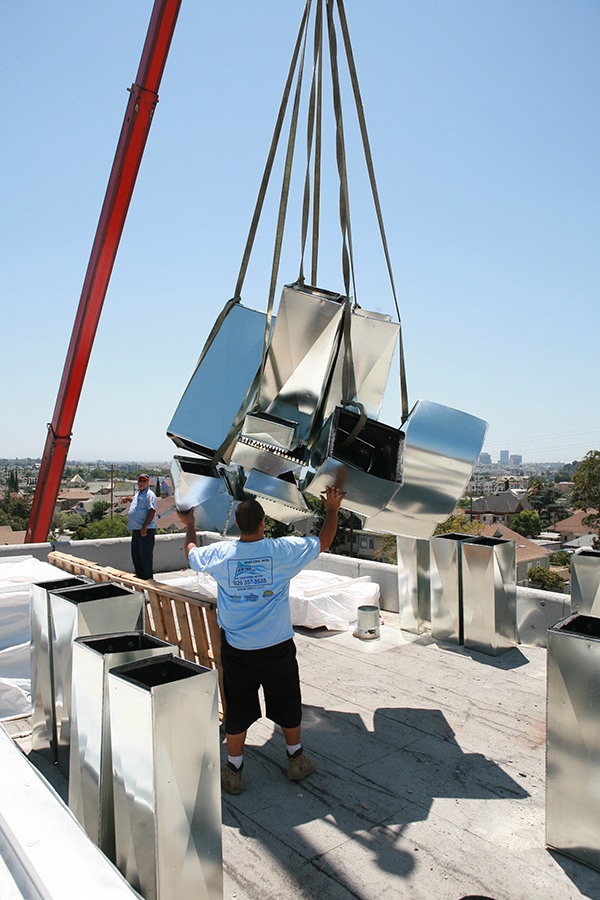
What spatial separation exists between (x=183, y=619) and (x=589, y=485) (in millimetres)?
39035

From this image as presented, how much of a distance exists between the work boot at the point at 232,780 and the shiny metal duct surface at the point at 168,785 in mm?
1303

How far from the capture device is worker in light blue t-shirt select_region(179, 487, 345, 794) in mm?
4070

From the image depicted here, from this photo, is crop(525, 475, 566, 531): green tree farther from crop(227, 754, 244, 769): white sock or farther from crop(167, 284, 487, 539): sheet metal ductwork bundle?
crop(227, 754, 244, 769): white sock

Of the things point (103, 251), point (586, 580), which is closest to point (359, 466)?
point (586, 580)

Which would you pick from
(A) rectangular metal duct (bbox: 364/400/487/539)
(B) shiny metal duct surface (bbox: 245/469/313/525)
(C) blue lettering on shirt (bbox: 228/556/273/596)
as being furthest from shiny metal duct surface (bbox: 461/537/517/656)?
(C) blue lettering on shirt (bbox: 228/556/273/596)

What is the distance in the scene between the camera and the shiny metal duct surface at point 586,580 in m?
6.23

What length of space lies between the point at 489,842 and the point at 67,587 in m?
3.34

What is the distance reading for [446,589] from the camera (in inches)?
292

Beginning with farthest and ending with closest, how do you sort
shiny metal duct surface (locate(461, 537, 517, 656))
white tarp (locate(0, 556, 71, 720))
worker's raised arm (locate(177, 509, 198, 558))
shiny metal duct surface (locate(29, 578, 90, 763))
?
shiny metal duct surface (locate(461, 537, 517, 656)), white tarp (locate(0, 556, 71, 720)), worker's raised arm (locate(177, 509, 198, 558)), shiny metal duct surface (locate(29, 578, 90, 763))

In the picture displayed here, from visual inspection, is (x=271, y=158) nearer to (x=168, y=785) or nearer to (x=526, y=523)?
(x=168, y=785)

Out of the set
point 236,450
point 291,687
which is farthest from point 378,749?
point 236,450

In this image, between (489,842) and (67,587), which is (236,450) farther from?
(489,842)

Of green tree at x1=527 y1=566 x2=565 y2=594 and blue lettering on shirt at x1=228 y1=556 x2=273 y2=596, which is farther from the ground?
blue lettering on shirt at x1=228 y1=556 x2=273 y2=596

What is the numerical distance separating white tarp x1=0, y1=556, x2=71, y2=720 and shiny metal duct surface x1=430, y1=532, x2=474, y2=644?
Answer: 4106 millimetres
